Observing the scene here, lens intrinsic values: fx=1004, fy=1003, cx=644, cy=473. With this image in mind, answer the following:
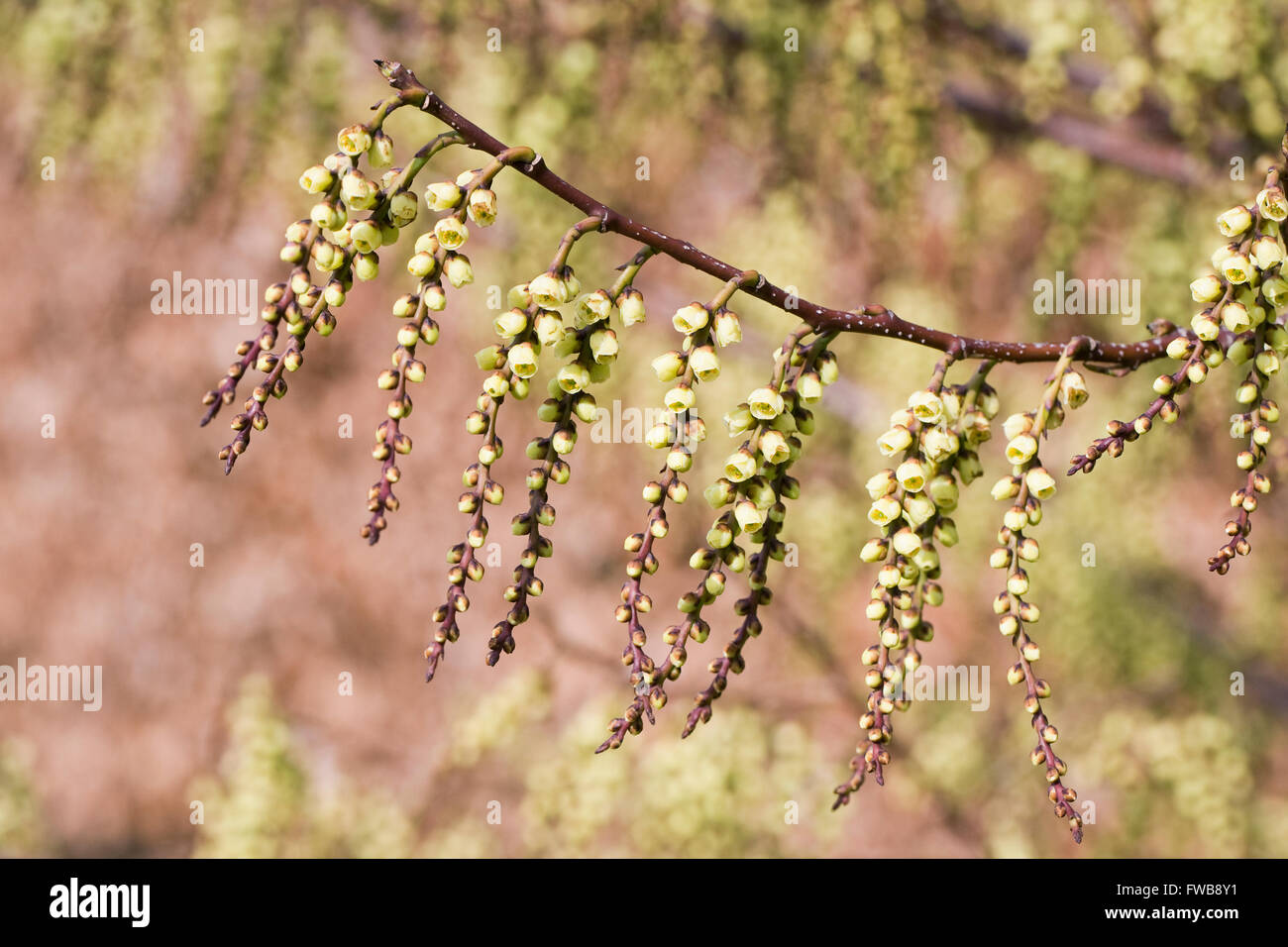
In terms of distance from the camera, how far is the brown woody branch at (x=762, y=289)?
3.84 feet

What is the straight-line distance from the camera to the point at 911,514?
137cm

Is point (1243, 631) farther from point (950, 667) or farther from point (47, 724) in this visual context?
point (47, 724)

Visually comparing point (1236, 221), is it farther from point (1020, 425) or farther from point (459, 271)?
point (459, 271)

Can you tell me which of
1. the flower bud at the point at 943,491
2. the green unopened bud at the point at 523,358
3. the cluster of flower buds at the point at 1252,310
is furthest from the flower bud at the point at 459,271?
the cluster of flower buds at the point at 1252,310

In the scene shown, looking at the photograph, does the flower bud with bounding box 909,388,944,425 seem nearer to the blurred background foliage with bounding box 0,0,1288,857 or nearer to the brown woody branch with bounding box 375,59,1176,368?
the brown woody branch with bounding box 375,59,1176,368

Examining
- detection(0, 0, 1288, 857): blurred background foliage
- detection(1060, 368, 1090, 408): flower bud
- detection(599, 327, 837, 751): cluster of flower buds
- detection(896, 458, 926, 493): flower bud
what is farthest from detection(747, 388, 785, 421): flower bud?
detection(0, 0, 1288, 857): blurred background foliage

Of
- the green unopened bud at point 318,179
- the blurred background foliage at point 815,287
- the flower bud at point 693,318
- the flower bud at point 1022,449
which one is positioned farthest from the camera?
the blurred background foliage at point 815,287

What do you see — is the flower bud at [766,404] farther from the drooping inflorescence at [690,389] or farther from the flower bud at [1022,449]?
the flower bud at [1022,449]

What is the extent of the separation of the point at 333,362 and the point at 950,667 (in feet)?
17.0

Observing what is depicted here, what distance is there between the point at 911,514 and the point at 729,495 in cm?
26

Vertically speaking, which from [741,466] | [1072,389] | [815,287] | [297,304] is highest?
[815,287]

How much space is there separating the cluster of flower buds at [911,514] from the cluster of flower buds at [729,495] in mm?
123

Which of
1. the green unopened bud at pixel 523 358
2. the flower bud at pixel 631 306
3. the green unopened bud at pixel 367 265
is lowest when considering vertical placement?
the green unopened bud at pixel 523 358

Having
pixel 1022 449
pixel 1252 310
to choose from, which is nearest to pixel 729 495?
pixel 1022 449
